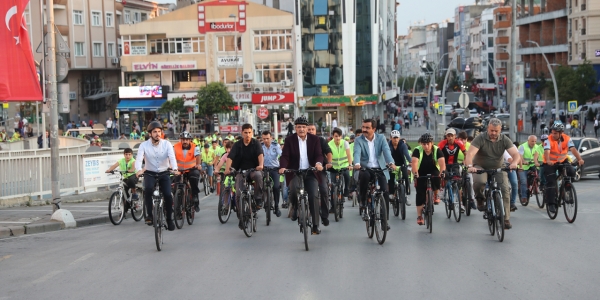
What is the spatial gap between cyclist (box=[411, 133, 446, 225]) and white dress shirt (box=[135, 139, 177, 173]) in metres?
4.04

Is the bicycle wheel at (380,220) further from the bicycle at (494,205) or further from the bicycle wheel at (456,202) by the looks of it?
the bicycle wheel at (456,202)

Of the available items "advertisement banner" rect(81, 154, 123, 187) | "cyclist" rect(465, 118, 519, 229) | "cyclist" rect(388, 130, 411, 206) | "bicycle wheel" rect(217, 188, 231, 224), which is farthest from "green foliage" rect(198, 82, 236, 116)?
"cyclist" rect(465, 118, 519, 229)

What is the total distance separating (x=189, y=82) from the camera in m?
74.4

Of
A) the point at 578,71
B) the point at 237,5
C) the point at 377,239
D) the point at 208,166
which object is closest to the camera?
the point at 377,239

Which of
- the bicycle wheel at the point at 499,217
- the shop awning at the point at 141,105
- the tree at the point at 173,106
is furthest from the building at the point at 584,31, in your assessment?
the bicycle wheel at the point at 499,217

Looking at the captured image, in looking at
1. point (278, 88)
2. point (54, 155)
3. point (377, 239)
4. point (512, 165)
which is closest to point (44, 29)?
point (54, 155)

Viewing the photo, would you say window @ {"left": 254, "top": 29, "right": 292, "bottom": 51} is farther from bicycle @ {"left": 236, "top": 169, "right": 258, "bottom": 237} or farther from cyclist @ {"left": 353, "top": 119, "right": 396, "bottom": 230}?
cyclist @ {"left": 353, "top": 119, "right": 396, "bottom": 230}

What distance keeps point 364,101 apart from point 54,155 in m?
57.2

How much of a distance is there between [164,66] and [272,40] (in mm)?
9765

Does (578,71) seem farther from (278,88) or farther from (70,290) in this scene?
(70,290)

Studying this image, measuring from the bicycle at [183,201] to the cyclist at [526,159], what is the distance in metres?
7.39

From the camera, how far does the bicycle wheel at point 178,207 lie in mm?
14992

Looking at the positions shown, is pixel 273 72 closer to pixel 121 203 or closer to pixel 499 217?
pixel 121 203

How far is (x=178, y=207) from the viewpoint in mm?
15266
